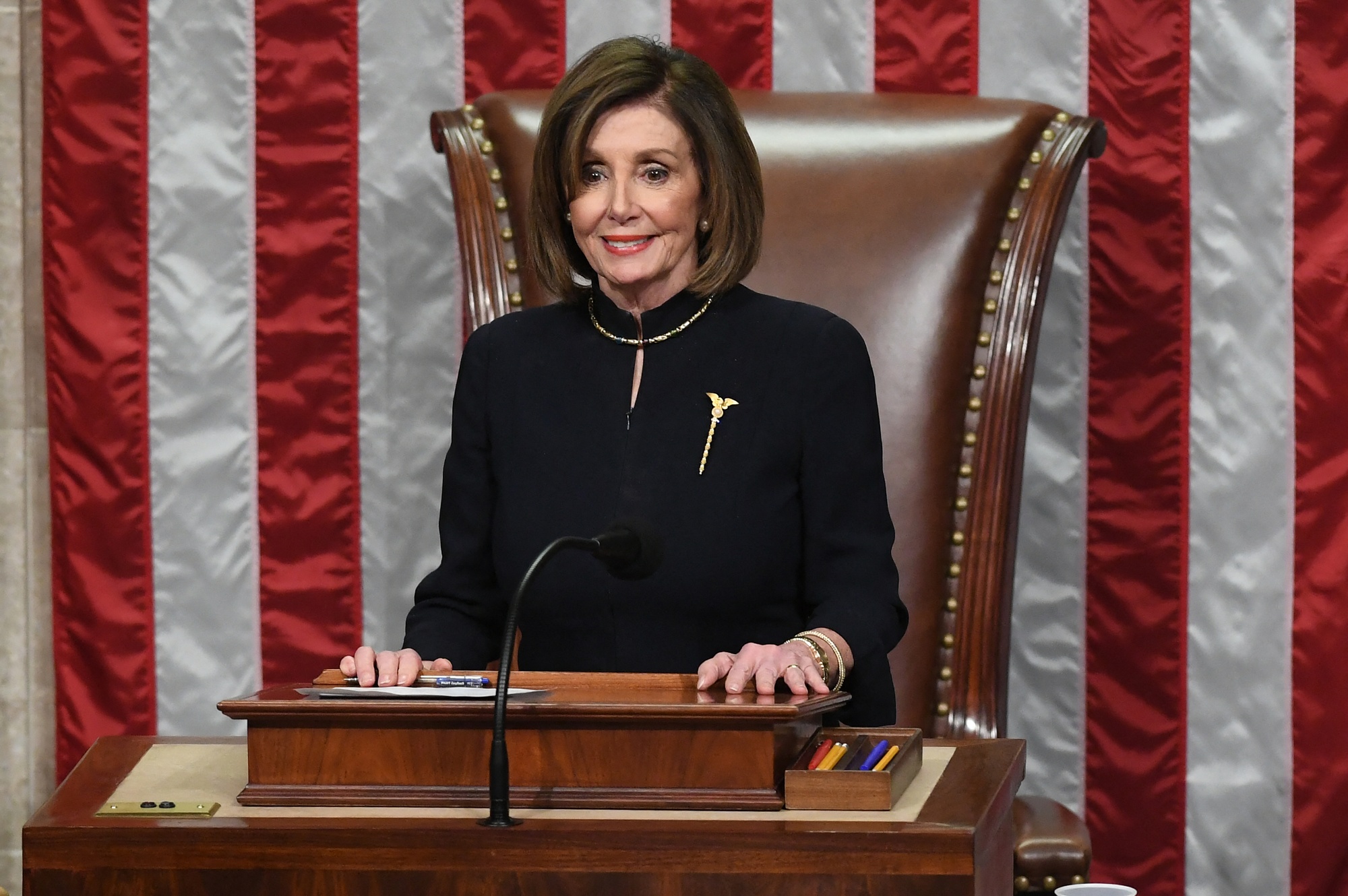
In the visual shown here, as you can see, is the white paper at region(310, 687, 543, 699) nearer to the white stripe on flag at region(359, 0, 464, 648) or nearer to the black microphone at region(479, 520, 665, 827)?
the black microphone at region(479, 520, 665, 827)

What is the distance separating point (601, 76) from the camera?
191 centimetres

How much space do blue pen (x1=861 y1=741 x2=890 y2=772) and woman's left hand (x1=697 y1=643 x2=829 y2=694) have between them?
4.1 inches

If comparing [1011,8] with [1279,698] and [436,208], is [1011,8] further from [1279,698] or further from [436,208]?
[1279,698]

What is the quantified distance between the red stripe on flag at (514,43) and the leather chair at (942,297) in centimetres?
43

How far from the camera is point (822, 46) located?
8.71 ft

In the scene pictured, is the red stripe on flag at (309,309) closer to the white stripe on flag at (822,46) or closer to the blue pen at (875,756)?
the white stripe on flag at (822,46)

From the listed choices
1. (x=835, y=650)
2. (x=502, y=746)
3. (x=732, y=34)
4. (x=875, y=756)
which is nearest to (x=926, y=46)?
(x=732, y=34)

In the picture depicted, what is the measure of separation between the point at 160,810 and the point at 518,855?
0.94ft

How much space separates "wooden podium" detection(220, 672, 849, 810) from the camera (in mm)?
1265

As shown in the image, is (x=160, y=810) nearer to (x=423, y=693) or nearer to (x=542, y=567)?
(x=423, y=693)

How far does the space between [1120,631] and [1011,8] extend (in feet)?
3.16

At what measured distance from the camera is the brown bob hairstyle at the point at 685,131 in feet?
6.29

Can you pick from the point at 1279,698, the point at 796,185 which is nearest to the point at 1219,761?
the point at 1279,698

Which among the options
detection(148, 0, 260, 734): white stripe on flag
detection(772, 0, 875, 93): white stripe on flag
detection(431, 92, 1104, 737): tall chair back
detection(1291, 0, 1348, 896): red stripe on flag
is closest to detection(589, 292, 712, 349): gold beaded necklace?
detection(431, 92, 1104, 737): tall chair back
